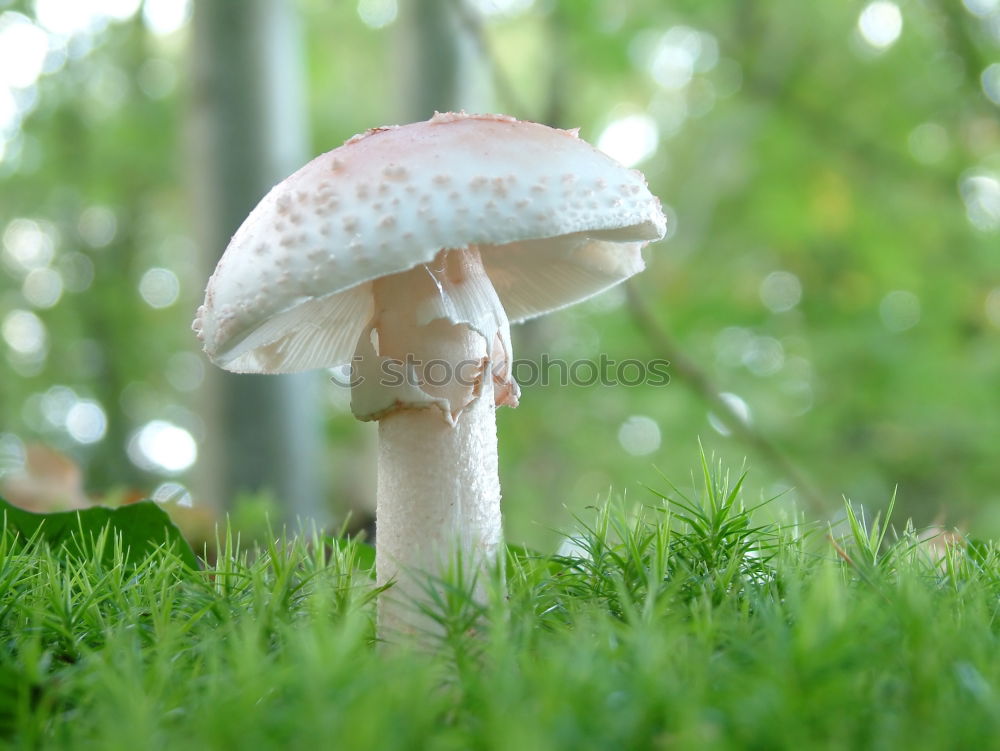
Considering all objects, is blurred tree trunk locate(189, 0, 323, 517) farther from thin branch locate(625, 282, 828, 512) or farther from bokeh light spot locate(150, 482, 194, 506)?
thin branch locate(625, 282, 828, 512)

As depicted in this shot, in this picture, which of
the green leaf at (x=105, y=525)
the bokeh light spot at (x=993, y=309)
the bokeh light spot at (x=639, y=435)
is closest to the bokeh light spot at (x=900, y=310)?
the bokeh light spot at (x=993, y=309)

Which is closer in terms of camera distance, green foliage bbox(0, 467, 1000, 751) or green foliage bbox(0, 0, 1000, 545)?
green foliage bbox(0, 467, 1000, 751)

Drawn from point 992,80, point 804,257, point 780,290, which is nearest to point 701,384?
point 992,80

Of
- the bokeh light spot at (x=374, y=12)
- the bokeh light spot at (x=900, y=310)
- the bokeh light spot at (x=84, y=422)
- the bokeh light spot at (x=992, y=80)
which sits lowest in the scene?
the bokeh light spot at (x=84, y=422)

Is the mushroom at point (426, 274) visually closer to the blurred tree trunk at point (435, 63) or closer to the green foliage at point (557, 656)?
the green foliage at point (557, 656)

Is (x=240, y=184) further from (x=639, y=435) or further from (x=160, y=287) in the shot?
(x=160, y=287)

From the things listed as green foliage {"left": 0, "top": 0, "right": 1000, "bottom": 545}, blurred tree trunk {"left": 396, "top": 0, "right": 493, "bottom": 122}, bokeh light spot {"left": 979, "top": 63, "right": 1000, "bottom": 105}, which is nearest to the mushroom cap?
blurred tree trunk {"left": 396, "top": 0, "right": 493, "bottom": 122}
